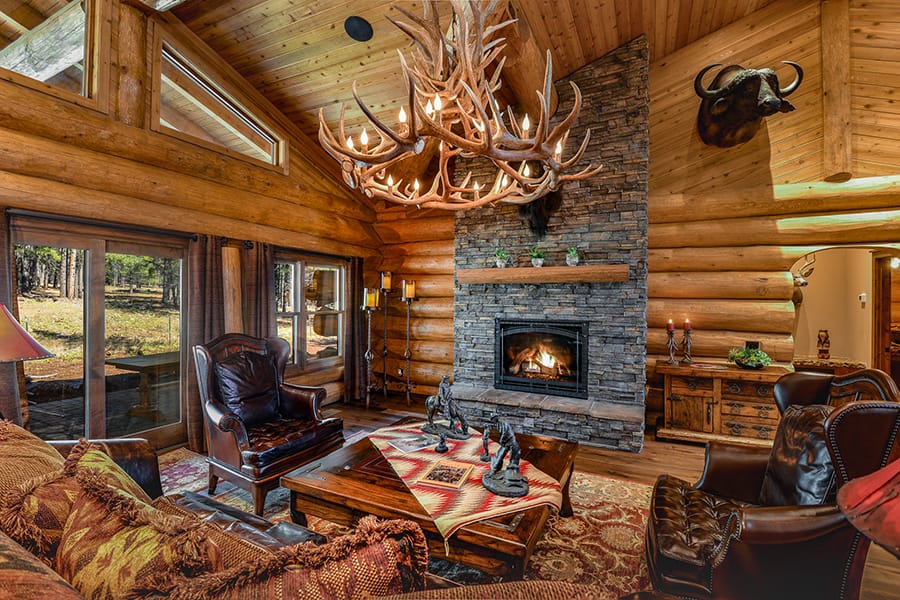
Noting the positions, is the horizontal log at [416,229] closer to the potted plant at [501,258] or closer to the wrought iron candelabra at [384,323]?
the wrought iron candelabra at [384,323]

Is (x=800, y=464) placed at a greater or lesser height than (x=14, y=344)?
lesser

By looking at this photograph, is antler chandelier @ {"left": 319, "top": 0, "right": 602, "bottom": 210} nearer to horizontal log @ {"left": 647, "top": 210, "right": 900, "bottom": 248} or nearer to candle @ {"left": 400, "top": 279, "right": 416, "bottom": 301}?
candle @ {"left": 400, "top": 279, "right": 416, "bottom": 301}

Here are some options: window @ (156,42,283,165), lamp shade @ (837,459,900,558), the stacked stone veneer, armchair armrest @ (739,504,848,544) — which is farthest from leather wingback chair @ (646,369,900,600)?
window @ (156,42,283,165)

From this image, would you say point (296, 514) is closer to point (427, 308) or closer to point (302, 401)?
point (302, 401)

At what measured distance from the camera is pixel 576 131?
4645 millimetres

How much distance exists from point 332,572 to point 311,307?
17.9 feet

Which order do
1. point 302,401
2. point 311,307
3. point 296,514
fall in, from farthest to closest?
point 311,307, point 302,401, point 296,514

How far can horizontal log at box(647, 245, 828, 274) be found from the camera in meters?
4.65

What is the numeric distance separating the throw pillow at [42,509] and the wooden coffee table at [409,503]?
46.5 inches

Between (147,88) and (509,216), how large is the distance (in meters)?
3.74

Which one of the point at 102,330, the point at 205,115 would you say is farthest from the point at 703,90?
the point at 102,330

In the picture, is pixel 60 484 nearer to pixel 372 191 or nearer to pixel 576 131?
pixel 372 191

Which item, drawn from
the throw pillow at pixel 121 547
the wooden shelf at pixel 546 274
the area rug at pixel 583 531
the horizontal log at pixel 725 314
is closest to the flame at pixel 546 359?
the wooden shelf at pixel 546 274

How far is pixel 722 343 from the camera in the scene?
4.86 metres
